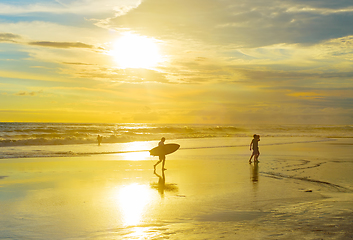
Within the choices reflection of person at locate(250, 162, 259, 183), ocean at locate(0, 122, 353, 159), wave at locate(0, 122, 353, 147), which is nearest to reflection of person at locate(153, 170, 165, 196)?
reflection of person at locate(250, 162, 259, 183)

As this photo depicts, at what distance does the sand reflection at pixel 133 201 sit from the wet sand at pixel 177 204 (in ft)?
0.09

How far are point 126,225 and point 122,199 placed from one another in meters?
2.72

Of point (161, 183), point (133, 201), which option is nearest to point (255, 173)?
point (161, 183)

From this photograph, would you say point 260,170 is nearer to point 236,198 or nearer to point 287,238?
point 236,198

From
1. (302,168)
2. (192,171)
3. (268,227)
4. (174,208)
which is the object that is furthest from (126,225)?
(302,168)

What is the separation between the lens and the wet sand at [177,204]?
22.3 ft

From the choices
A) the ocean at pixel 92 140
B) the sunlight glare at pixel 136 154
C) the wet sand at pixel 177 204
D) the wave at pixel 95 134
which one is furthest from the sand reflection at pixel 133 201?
the wave at pixel 95 134

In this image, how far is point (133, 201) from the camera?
965 centimetres

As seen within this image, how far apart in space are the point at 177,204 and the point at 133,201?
57.8 inches

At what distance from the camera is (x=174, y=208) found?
8844 mm

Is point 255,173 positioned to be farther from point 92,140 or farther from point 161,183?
point 92,140

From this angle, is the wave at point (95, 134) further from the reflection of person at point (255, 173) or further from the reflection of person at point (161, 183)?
the reflection of person at point (255, 173)

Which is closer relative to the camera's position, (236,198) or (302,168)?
(236,198)

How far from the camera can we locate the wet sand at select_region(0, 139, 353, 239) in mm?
6801
